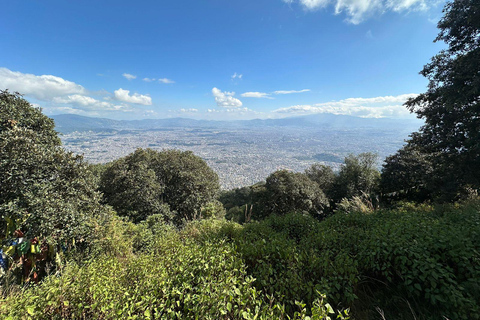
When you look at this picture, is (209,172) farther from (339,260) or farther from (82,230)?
(339,260)

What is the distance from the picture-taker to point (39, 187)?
365cm

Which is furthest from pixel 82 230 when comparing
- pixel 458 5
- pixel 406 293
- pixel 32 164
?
pixel 458 5

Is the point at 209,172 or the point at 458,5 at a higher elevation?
the point at 458,5

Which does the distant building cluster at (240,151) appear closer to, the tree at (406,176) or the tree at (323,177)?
the tree at (323,177)

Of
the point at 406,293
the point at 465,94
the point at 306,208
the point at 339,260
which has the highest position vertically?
the point at 465,94

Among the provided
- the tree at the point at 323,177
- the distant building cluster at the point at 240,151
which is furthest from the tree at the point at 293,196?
the distant building cluster at the point at 240,151

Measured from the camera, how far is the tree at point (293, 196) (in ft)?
36.3

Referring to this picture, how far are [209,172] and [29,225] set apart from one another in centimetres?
745

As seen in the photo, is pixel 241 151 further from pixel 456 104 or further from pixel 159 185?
pixel 456 104

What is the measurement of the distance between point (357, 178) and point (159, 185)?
13557 mm

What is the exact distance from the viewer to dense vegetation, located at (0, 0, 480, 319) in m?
1.80

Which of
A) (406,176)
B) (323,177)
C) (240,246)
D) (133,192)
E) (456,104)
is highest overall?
(456,104)

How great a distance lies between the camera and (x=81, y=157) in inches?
181

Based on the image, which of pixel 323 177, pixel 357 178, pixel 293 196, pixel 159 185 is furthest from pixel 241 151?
pixel 159 185
